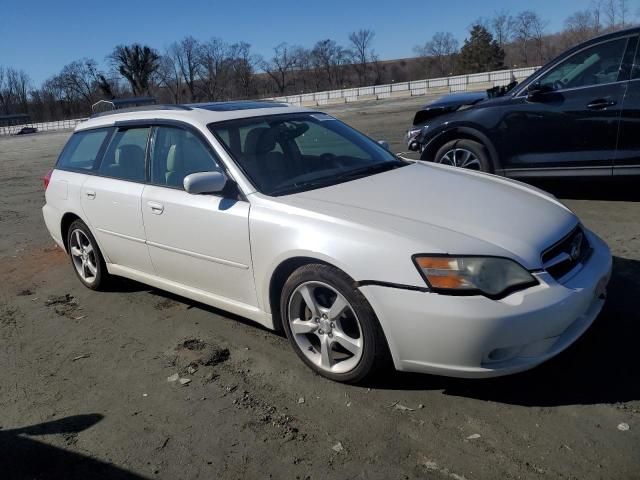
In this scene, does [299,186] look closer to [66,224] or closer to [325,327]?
[325,327]

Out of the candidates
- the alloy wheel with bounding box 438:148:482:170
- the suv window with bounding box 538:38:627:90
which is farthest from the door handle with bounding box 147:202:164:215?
the suv window with bounding box 538:38:627:90

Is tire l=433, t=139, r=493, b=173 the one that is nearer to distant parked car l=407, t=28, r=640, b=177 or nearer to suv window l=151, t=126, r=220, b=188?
distant parked car l=407, t=28, r=640, b=177

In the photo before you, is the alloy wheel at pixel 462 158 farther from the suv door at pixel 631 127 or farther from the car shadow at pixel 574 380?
the car shadow at pixel 574 380

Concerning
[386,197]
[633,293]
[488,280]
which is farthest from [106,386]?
[633,293]

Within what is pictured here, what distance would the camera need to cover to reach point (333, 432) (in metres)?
2.87

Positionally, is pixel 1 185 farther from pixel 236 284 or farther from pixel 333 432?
pixel 333 432

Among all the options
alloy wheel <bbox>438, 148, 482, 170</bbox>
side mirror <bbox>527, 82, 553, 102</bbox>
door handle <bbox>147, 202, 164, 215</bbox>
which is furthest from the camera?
alloy wheel <bbox>438, 148, 482, 170</bbox>

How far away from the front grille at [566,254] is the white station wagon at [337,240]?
0.4 inches

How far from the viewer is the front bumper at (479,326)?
8.94ft

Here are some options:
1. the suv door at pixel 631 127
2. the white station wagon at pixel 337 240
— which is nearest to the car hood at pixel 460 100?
the suv door at pixel 631 127

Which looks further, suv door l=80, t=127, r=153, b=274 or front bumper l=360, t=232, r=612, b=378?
suv door l=80, t=127, r=153, b=274

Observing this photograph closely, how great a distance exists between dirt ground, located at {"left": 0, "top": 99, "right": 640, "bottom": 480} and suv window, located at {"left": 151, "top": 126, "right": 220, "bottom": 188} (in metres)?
1.10

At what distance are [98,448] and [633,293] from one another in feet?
11.7

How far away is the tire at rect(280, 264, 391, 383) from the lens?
9.91 ft
